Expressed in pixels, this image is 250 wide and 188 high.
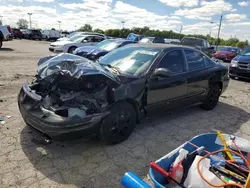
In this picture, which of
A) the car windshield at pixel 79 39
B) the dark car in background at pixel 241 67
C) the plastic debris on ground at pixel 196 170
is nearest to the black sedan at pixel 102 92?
the plastic debris on ground at pixel 196 170

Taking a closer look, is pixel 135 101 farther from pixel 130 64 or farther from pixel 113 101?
pixel 130 64

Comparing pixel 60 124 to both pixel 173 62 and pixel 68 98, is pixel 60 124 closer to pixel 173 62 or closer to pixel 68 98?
pixel 68 98

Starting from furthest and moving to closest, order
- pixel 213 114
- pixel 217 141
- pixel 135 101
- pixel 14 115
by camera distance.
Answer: pixel 213 114
pixel 14 115
pixel 135 101
pixel 217 141

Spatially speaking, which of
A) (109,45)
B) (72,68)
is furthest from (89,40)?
(72,68)

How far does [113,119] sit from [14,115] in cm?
221

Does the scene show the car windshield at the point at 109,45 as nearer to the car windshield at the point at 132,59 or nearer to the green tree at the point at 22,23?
the car windshield at the point at 132,59

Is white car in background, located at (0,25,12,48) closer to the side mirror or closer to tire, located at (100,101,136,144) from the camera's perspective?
the side mirror

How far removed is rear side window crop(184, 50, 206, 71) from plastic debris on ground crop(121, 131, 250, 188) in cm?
245

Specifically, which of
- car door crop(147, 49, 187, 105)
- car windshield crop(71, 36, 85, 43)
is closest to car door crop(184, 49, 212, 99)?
car door crop(147, 49, 187, 105)

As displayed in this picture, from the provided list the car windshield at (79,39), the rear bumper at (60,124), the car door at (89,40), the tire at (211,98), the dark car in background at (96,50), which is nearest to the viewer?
the rear bumper at (60,124)

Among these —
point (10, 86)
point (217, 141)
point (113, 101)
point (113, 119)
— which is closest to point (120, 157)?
point (113, 119)

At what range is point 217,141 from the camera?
9.53 ft

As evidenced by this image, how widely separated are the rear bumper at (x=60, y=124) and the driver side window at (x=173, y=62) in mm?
1624

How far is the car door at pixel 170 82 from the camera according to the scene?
394 centimetres
